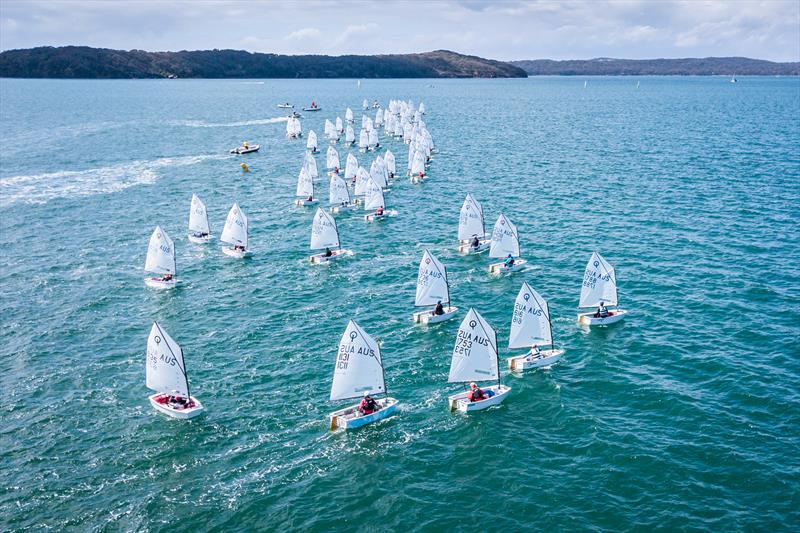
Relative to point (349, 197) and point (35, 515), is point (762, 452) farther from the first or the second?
point (349, 197)

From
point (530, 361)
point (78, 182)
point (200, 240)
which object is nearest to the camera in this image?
point (530, 361)

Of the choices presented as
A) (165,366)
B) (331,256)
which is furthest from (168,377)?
(331,256)

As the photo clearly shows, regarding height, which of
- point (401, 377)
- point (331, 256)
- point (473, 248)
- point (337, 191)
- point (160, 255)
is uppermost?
point (337, 191)

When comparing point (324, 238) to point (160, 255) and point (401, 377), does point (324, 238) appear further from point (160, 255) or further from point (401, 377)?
point (401, 377)

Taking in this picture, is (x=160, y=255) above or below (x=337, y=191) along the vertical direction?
below

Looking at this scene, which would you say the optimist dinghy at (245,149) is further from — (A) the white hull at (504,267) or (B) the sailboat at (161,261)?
(A) the white hull at (504,267)

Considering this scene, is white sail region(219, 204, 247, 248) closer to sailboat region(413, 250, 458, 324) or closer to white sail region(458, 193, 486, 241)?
white sail region(458, 193, 486, 241)

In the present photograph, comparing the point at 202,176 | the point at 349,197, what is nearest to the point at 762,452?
the point at 349,197
